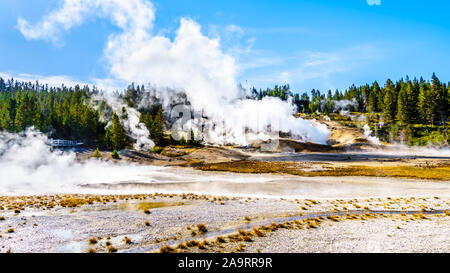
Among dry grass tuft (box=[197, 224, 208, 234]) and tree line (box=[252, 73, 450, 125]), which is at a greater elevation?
tree line (box=[252, 73, 450, 125])

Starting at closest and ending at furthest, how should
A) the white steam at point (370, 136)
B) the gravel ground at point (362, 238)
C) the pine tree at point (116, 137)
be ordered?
Answer: the gravel ground at point (362, 238) → the pine tree at point (116, 137) → the white steam at point (370, 136)

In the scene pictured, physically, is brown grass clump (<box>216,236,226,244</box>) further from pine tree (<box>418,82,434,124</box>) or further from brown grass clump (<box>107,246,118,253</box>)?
pine tree (<box>418,82,434,124</box>)

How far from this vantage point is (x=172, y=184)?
3969cm

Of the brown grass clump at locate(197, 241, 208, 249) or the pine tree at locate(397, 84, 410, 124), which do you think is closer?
the brown grass clump at locate(197, 241, 208, 249)

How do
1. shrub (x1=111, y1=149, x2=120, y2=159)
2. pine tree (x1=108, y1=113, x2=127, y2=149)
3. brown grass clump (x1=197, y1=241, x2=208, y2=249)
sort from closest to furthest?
1. brown grass clump (x1=197, y1=241, x2=208, y2=249)
2. shrub (x1=111, y1=149, x2=120, y2=159)
3. pine tree (x1=108, y1=113, x2=127, y2=149)

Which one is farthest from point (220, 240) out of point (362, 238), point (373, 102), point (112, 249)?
point (373, 102)

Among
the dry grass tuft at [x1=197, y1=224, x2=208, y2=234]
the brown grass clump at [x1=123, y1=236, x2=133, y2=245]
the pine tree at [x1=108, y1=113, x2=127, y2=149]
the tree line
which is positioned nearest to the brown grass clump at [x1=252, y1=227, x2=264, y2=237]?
the dry grass tuft at [x1=197, y1=224, x2=208, y2=234]

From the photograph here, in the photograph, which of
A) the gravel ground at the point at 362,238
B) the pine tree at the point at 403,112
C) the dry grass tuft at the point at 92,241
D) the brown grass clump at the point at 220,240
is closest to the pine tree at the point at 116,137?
the dry grass tuft at the point at 92,241

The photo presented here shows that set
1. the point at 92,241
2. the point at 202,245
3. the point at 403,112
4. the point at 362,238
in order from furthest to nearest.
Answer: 1. the point at 403,112
2. the point at 362,238
3. the point at 92,241
4. the point at 202,245

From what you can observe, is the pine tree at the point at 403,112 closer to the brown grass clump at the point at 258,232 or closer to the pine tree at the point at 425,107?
the pine tree at the point at 425,107

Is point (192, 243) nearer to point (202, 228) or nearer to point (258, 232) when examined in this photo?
point (202, 228)
